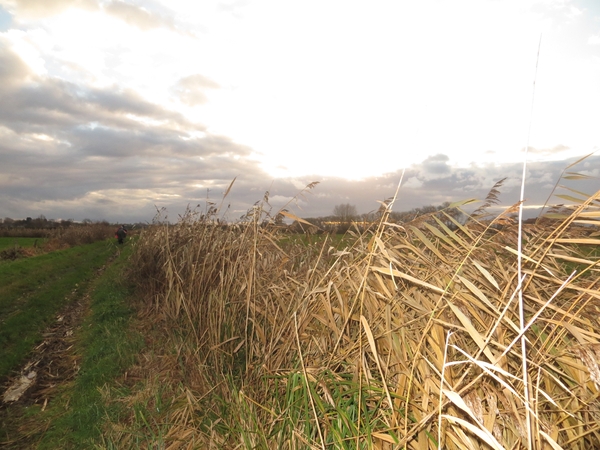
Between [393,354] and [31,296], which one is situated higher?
[393,354]

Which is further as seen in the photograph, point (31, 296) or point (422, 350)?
point (31, 296)

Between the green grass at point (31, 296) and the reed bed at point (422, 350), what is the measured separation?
540 centimetres

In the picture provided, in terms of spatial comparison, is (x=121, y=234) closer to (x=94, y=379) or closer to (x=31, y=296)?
(x=31, y=296)

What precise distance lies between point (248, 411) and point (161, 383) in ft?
7.16

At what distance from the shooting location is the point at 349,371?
2.32 meters

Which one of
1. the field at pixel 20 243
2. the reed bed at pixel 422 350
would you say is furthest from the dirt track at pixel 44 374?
the field at pixel 20 243

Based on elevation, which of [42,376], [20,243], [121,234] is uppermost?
[121,234]

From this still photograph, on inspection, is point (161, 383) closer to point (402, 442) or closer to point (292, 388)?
point (292, 388)

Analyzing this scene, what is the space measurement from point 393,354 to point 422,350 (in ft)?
0.58

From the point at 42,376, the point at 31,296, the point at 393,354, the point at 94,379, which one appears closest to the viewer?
the point at 393,354

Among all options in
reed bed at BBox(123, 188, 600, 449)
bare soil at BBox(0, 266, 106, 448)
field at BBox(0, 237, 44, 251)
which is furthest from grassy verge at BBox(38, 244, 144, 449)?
field at BBox(0, 237, 44, 251)

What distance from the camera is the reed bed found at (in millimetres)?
1686

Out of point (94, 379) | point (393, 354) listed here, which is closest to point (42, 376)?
point (94, 379)

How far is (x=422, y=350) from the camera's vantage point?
200 cm
